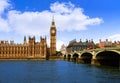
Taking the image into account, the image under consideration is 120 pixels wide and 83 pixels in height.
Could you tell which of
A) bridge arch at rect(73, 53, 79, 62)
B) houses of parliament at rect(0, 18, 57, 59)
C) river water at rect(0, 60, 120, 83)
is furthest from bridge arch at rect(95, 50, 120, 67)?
houses of parliament at rect(0, 18, 57, 59)

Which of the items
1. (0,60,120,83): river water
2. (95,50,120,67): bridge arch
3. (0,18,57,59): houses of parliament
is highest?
(0,18,57,59): houses of parliament

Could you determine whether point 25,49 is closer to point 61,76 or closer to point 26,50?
point 26,50

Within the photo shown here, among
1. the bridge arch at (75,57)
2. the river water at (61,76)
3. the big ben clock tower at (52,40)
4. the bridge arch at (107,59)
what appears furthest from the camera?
the big ben clock tower at (52,40)

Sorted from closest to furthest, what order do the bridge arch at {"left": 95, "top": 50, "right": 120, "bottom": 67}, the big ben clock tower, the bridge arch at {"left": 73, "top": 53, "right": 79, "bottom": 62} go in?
the bridge arch at {"left": 95, "top": 50, "right": 120, "bottom": 67}
the bridge arch at {"left": 73, "top": 53, "right": 79, "bottom": 62}
the big ben clock tower

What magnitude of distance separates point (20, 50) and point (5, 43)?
1071 centimetres

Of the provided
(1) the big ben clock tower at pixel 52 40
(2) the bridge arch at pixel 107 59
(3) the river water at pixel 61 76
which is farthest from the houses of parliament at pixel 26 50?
(3) the river water at pixel 61 76

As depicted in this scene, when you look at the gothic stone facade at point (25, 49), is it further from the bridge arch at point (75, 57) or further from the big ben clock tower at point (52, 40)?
the bridge arch at point (75, 57)

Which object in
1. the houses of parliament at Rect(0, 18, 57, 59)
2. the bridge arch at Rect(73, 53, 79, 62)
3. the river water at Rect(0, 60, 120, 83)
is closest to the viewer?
the river water at Rect(0, 60, 120, 83)

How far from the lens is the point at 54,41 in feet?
568

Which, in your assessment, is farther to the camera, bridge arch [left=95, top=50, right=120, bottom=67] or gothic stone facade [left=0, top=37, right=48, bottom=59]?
gothic stone facade [left=0, top=37, right=48, bottom=59]

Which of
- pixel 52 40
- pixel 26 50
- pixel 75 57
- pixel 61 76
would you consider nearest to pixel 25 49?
pixel 26 50

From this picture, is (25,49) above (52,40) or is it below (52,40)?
below

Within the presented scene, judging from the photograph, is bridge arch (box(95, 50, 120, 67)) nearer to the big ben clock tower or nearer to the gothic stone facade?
the gothic stone facade

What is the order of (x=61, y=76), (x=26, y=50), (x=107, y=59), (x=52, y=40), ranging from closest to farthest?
(x=61, y=76) < (x=107, y=59) < (x=26, y=50) < (x=52, y=40)
